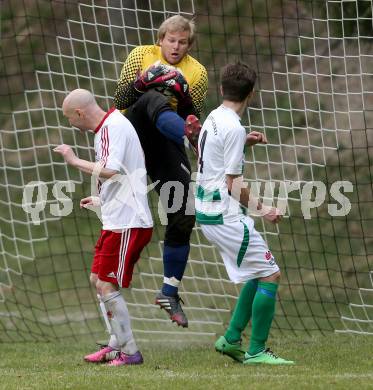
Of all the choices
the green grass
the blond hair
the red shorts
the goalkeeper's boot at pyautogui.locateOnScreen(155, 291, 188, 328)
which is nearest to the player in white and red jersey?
the red shorts

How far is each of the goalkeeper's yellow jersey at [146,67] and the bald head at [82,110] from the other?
0.88m

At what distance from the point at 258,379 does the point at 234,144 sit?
1.31 metres

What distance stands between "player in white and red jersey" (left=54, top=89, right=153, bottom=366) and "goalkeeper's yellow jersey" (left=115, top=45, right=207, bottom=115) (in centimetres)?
79

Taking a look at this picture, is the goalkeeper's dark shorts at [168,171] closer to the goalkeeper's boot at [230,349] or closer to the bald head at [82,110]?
the bald head at [82,110]

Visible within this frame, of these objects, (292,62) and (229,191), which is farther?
(292,62)

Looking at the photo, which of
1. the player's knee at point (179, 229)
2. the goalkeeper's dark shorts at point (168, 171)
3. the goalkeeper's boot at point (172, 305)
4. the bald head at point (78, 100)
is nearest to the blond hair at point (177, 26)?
the goalkeeper's dark shorts at point (168, 171)

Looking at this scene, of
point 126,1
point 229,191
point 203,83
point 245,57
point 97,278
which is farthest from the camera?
point 245,57

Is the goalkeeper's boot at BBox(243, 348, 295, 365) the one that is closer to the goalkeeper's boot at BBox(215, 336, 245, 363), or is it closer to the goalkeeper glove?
the goalkeeper's boot at BBox(215, 336, 245, 363)

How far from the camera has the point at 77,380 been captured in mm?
6230

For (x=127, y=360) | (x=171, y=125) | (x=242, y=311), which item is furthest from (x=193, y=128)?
(x=127, y=360)

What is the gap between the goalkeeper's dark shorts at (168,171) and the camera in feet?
24.2

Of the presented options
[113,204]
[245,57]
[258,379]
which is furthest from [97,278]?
[245,57]

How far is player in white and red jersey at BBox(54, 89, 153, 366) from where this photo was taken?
21.7 ft

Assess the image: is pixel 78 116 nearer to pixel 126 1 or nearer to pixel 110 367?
pixel 110 367
